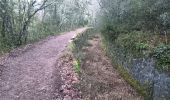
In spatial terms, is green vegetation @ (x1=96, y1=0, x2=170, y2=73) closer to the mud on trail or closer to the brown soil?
the brown soil

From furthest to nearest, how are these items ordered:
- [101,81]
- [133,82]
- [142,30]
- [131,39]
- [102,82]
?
[142,30] → [131,39] → [101,81] → [102,82] → [133,82]

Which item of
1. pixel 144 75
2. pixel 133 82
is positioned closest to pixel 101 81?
pixel 133 82

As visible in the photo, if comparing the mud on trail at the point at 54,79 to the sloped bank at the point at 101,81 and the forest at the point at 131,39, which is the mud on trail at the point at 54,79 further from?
the forest at the point at 131,39

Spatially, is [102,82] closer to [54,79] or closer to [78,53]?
[54,79]

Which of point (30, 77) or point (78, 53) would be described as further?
point (78, 53)

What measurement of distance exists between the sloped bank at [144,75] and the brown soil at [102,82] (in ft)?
1.29

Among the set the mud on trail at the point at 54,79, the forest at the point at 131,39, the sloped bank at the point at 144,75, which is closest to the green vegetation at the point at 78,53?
the forest at the point at 131,39

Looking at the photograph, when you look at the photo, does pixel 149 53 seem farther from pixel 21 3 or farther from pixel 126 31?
pixel 21 3

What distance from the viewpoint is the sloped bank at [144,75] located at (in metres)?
11.5

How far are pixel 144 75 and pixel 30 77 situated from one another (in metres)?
5.26

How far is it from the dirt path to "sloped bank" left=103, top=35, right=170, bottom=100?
12.6 ft

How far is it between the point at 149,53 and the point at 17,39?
10.6 m

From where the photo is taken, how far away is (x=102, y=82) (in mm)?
14930

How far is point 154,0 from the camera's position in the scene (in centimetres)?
1648
